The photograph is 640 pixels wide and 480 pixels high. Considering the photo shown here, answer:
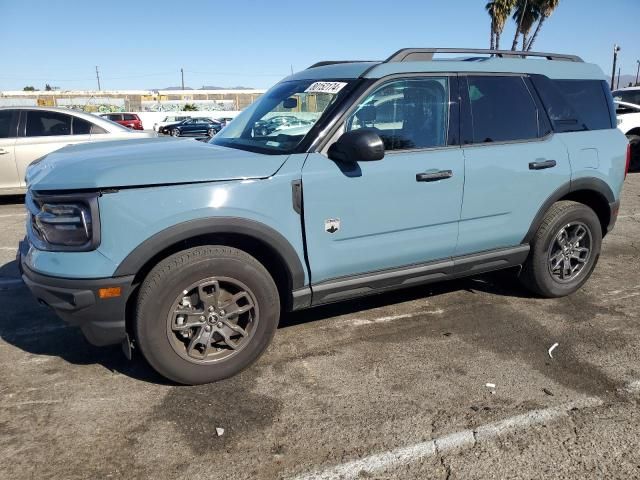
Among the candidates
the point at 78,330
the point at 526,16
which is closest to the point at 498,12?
the point at 526,16

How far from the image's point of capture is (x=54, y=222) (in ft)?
9.14

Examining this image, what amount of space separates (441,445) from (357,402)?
1.80 feet

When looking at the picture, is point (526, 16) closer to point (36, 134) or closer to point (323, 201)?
point (36, 134)

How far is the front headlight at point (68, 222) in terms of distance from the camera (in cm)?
271

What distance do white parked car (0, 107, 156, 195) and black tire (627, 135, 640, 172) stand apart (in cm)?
1061

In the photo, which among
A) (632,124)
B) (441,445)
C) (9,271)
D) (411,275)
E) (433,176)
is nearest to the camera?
(441,445)

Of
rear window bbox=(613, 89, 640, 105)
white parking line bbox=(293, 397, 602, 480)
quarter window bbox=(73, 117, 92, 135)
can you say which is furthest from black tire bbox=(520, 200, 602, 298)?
rear window bbox=(613, 89, 640, 105)

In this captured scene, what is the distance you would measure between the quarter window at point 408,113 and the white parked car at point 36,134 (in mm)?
5520

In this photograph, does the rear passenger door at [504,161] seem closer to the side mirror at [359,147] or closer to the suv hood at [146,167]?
the side mirror at [359,147]

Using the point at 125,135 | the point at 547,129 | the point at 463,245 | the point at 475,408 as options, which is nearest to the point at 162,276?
the point at 475,408

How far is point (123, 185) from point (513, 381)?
2.51 metres

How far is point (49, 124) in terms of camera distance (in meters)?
8.34

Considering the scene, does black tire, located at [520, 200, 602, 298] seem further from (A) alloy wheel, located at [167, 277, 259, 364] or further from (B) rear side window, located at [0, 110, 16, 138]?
(B) rear side window, located at [0, 110, 16, 138]

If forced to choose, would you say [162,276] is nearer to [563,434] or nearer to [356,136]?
[356,136]
